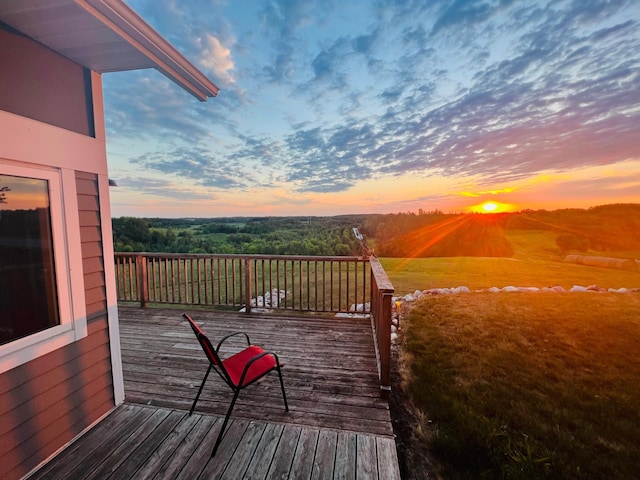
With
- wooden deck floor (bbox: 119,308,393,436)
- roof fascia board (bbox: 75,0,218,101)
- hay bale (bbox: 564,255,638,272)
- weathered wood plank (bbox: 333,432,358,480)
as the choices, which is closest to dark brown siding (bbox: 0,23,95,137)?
roof fascia board (bbox: 75,0,218,101)

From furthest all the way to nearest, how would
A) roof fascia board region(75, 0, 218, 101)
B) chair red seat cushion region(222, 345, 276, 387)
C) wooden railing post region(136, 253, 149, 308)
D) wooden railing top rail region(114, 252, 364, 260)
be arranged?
wooden railing post region(136, 253, 149, 308)
wooden railing top rail region(114, 252, 364, 260)
chair red seat cushion region(222, 345, 276, 387)
roof fascia board region(75, 0, 218, 101)

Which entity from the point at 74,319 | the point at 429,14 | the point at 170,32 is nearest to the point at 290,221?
the point at 170,32

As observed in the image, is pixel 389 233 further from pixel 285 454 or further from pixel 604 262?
pixel 285 454

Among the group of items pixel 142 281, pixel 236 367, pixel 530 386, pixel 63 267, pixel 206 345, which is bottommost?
pixel 530 386

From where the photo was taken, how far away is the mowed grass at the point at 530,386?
7.02 feet

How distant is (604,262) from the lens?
5.49 m

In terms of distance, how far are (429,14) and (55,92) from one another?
4975 millimetres

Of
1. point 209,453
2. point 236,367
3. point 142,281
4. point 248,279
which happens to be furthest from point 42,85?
point 142,281

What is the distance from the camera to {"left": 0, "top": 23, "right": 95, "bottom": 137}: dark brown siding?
1433mm

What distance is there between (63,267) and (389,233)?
24.4ft

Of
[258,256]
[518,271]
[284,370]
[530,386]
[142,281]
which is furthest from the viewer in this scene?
[518,271]

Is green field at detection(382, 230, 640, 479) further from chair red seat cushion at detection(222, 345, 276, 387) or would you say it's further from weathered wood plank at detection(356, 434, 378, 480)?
chair red seat cushion at detection(222, 345, 276, 387)

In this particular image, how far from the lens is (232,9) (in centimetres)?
421

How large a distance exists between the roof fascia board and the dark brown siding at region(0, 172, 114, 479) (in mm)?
990
